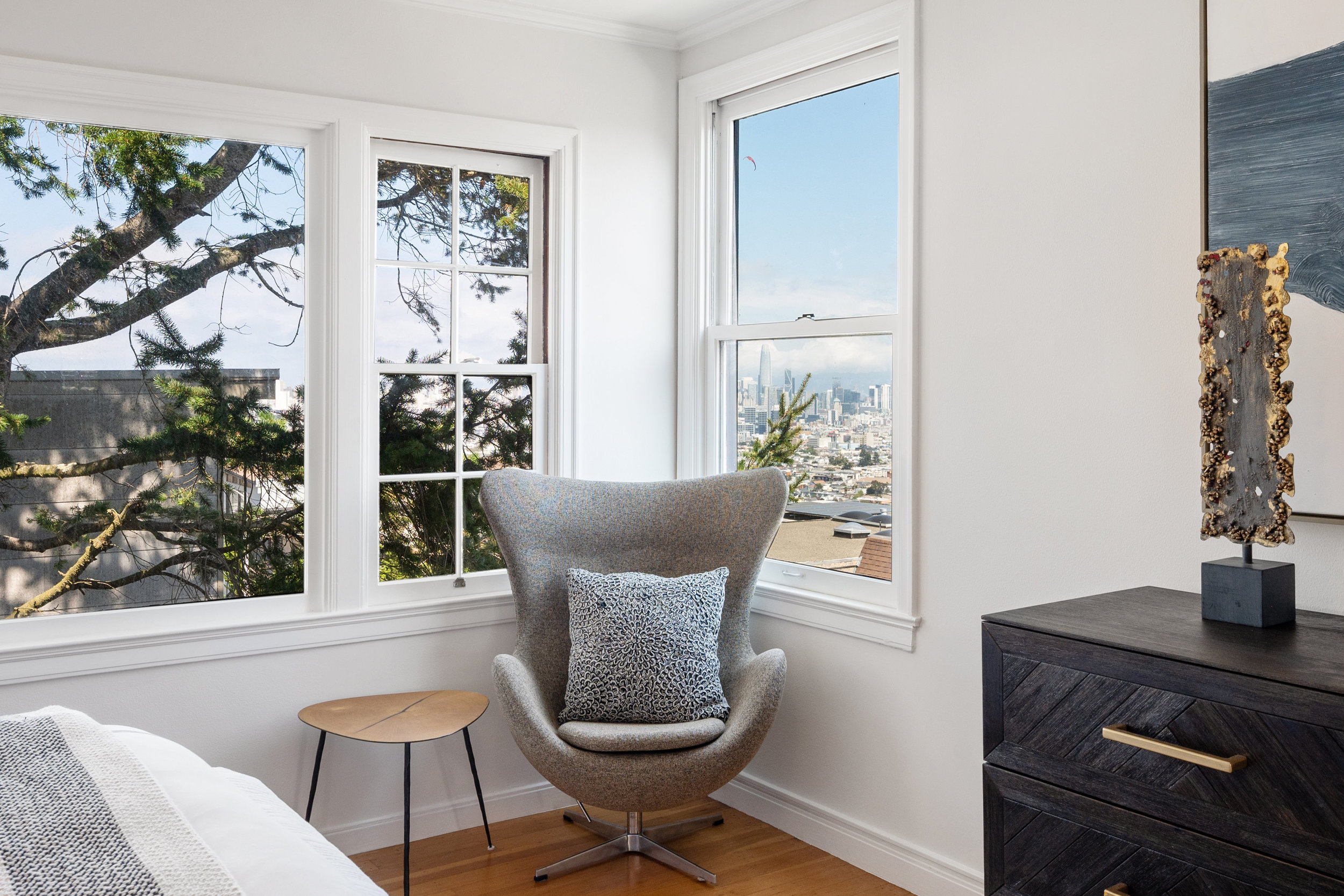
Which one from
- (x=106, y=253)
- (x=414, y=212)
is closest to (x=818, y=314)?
(x=414, y=212)

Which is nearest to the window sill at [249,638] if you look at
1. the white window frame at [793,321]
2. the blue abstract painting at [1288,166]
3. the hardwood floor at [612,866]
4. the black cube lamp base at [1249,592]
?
the hardwood floor at [612,866]

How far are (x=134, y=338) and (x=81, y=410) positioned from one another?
24 cm

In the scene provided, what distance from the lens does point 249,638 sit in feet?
9.45

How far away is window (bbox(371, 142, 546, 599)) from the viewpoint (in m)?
3.18

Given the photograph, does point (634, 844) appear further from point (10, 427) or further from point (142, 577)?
point (10, 427)

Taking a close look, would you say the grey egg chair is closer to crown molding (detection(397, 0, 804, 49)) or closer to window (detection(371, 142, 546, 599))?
window (detection(371, 142, 546, 599))

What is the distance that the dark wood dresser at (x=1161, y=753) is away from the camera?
1.39m

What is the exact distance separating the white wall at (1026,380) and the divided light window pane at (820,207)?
0.24m

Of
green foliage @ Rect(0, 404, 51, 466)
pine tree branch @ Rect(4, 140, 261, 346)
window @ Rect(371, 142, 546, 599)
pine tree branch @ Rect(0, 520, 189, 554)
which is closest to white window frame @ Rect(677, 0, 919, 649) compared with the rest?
window @ Rect(371, 142, 546, 599)

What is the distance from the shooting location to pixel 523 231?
342cm

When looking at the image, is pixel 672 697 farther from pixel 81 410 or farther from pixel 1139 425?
pixel 81 410

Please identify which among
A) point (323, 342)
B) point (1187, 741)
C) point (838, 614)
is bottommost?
point (838, 614)

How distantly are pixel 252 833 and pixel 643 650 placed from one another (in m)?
1.60

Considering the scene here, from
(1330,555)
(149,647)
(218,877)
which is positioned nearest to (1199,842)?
(1330,555)
